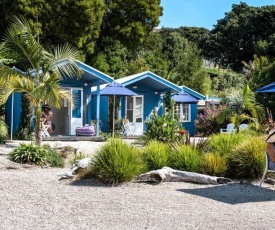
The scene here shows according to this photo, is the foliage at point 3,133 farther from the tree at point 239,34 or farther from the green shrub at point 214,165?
the tree at point 239,34

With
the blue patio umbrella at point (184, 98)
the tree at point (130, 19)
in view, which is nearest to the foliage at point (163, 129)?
the blue patio umbrella at point (184, 98)

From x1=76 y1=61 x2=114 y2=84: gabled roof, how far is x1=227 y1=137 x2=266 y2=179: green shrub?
40.4 feet

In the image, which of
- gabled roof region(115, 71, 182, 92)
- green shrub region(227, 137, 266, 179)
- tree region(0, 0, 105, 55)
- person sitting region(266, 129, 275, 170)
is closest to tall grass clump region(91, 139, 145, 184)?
green shrub region(227, 137, 266, 179)

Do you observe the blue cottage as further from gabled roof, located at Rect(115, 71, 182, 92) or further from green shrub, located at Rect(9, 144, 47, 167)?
green shrub, located at Rect(9, 144, 47, 167)

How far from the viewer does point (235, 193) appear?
26.9 ft

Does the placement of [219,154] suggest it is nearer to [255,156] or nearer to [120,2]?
[255,156]

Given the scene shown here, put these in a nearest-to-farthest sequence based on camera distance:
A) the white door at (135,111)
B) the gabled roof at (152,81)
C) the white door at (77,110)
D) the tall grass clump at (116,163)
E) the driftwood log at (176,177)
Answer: the tall grass clump at (116,163), the driftwood log at (176,177), the white door at (77,110), the gabled roof at (152,81), the white door at (135,111)

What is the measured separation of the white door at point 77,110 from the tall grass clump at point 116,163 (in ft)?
45.3

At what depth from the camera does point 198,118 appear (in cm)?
2719

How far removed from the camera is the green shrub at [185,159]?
9.90 m

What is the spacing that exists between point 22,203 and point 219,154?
4.74m

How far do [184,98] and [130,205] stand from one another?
67.4 ft

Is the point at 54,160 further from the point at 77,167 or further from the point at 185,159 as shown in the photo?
the point at 185,159

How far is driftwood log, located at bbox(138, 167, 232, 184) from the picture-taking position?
29.8 feet
